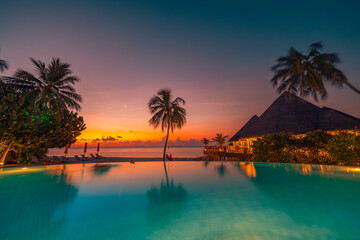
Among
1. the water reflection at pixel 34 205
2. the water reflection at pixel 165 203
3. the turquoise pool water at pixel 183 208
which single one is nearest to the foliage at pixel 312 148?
the turquoise pool water at pixel 183 208

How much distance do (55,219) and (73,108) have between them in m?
15.3

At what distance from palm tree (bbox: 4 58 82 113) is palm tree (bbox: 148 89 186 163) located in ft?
25.5

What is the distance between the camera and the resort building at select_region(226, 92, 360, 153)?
18234 mm

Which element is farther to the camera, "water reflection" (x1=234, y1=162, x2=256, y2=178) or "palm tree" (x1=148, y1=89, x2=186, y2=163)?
"palm tree" (x1=148, y1=89, x2=186, y2=163)

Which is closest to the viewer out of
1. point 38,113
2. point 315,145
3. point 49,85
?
point 315,145

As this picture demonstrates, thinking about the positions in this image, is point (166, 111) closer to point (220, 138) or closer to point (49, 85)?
point (49, 85)

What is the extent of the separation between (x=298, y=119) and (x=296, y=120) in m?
0.40

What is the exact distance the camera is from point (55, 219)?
450 centimetres

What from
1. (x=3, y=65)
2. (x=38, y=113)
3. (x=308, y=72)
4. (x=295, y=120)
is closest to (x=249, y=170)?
(x=308, y=72)

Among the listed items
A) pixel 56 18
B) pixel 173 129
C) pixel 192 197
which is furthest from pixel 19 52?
pixel 192 197

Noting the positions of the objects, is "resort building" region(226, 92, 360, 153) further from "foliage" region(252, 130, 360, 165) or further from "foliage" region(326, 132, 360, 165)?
"foliage" region(326, 132, 360, 165)

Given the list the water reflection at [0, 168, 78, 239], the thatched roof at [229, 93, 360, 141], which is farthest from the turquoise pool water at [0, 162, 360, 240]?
the thatched roof at [229, 93, 360, 141]

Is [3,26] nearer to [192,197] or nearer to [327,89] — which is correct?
[192,197]

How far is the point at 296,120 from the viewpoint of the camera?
21344 mm
